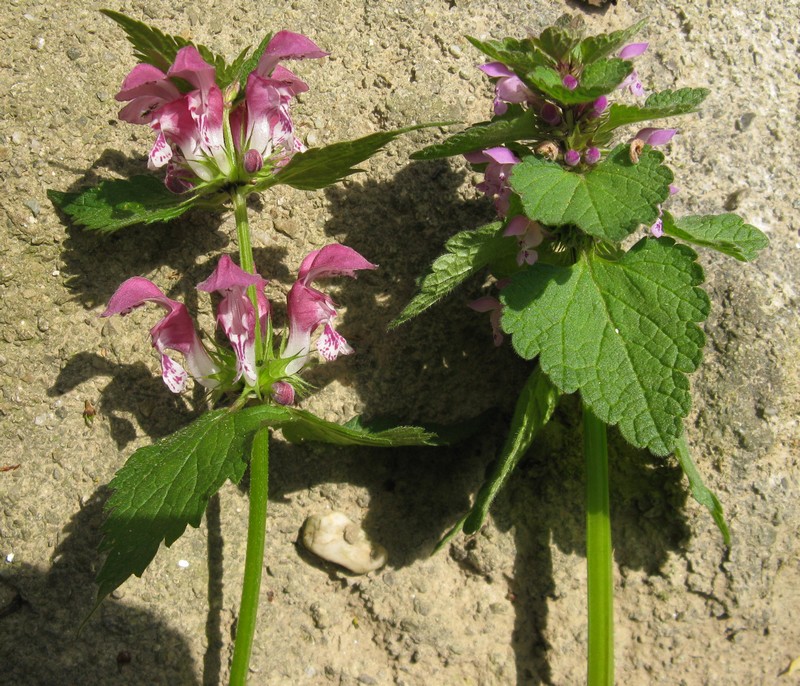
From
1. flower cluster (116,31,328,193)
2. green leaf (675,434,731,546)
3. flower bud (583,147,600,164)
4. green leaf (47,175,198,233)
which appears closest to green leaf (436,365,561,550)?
green leaf (675,434,731,546)

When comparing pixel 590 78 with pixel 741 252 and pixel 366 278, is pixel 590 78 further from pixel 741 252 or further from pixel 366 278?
pixel 366 278

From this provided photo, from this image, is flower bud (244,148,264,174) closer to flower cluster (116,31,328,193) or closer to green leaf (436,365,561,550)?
flower cluster (116,31,328,193)

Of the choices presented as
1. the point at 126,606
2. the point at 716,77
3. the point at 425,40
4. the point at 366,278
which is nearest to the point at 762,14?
the point at 716,77

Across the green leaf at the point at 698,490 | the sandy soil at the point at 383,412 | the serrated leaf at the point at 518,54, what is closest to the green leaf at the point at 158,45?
the sandy soil at the point at 383,412

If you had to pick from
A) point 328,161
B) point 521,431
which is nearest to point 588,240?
point 521,431

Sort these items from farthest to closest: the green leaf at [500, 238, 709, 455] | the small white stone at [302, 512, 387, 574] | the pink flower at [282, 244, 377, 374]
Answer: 1. the small white stone at [302, 512, 387, 574]
2. the pink flower at [282, 244, 377, 374]
3. the green leaf at [500, 238, 709, 455]

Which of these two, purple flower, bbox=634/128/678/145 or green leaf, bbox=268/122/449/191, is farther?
purple flower, bbox=634/128/678/145
